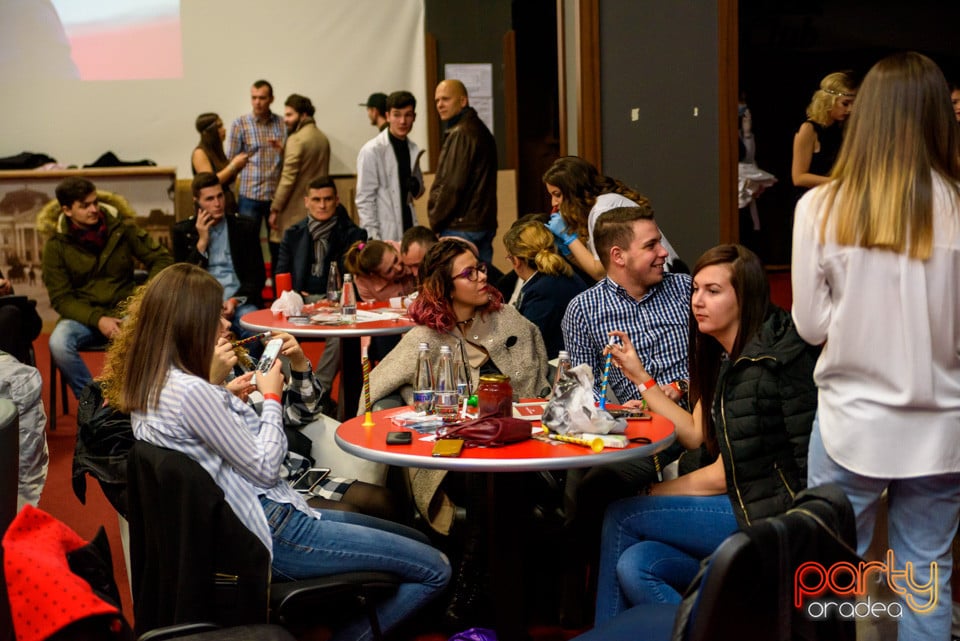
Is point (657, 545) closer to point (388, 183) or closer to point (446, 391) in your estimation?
point (446, 391)

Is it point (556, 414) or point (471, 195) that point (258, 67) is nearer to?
point (471, 195)

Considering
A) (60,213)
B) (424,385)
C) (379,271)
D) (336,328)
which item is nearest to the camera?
(424,385)

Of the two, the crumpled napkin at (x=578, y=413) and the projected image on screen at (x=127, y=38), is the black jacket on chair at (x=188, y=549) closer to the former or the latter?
the crumpled napkin at (x=578, y=413)

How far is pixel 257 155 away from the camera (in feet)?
30.6

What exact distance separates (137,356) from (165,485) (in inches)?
15.1

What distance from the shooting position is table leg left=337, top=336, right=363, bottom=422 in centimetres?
502

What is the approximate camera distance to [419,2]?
34.3ft

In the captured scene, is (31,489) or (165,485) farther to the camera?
(31,489)

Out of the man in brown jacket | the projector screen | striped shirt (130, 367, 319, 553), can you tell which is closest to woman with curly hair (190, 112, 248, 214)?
the man in brown jacket

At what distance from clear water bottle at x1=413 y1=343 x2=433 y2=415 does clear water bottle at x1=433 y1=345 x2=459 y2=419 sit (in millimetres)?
52

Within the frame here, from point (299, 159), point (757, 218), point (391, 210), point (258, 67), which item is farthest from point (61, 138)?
point (757, 218)

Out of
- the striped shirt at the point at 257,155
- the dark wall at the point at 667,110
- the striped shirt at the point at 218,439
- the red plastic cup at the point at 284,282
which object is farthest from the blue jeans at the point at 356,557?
the striped shirt at the point at 257,155

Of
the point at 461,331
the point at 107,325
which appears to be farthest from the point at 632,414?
the point at 107,325

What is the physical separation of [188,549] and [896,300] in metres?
1.59
